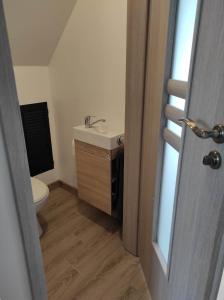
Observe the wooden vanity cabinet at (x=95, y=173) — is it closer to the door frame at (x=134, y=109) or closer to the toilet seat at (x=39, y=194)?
the door frame at (x=134, y=109)

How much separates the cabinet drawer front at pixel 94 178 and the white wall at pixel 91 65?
0.37 meters

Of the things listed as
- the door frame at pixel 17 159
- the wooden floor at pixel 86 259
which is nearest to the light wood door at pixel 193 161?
the wooden floor at pixel 86 259

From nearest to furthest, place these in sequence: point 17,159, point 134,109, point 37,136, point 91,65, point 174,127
A: point 17,159, point 174,127, point 134,109, point 91,65, point 37,136

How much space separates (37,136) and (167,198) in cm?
163

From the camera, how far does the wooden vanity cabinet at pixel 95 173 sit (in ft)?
5.58

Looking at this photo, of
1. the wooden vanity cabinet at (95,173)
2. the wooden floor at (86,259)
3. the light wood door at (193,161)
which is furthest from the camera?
the wooden vanity cabinet at (95,173)

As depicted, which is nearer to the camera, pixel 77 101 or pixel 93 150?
pixel 93 150

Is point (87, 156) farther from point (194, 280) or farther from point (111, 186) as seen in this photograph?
point (194, 280)

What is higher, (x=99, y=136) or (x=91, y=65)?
(x=91, y=65)

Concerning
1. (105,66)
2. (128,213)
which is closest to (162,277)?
(128,213)

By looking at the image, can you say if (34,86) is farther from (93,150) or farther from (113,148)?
(113,148)

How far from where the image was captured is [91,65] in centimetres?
190

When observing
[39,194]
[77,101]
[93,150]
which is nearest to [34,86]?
[77,101]

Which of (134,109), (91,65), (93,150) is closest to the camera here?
(134,109)
